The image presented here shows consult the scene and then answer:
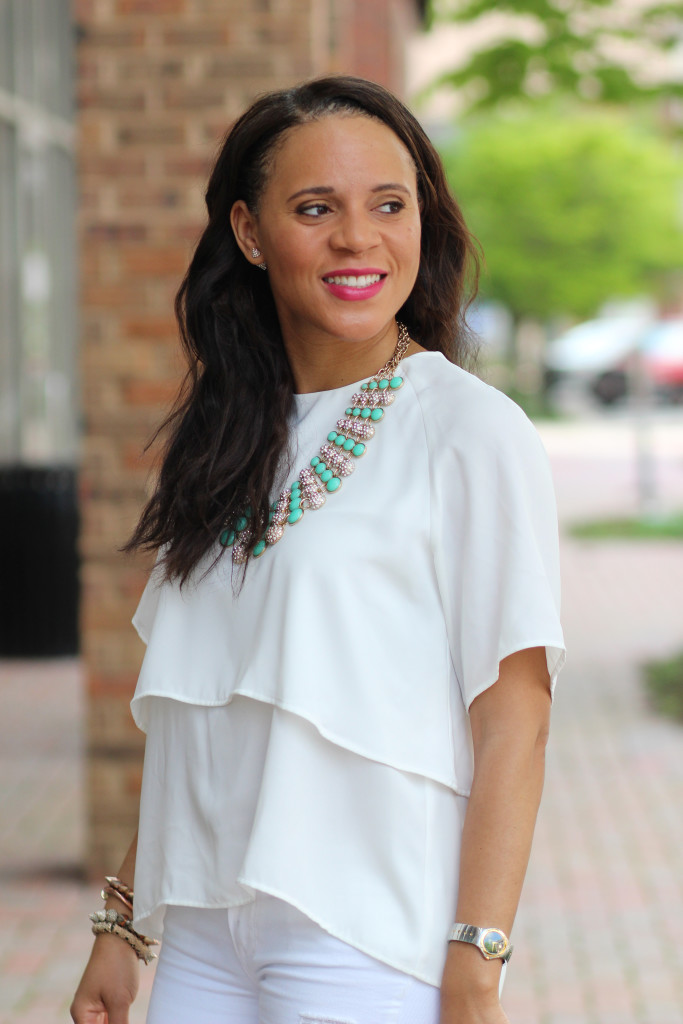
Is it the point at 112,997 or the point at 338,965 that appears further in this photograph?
the point at 112,997

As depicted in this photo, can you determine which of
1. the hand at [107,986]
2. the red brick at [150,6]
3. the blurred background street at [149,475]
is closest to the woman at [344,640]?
the hand at [107,986]

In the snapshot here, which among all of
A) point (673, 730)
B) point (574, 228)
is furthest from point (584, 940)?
point (574, 228)

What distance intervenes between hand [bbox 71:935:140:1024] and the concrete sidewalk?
84.2 inches

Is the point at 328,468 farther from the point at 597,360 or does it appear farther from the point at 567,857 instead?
the point at 597,360

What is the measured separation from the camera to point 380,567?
5.65 ft

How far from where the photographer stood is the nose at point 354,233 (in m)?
1.80

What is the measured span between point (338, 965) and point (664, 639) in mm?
8628

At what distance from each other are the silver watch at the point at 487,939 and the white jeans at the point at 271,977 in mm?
93

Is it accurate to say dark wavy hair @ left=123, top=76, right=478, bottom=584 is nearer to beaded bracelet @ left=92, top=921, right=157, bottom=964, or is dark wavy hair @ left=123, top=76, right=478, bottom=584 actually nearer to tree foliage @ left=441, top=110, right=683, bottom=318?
beaded bracelet @ left=92, top=921, right=157, bottom=964

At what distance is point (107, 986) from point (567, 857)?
3760 millimetres

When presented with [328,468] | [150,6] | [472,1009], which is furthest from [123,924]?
[150,6]

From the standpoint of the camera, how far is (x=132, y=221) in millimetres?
4816

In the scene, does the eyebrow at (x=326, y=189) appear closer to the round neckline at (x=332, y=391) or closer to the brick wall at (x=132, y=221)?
the round neckline at (x=332, y=391)

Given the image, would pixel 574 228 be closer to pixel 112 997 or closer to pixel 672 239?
pixel 672 239
